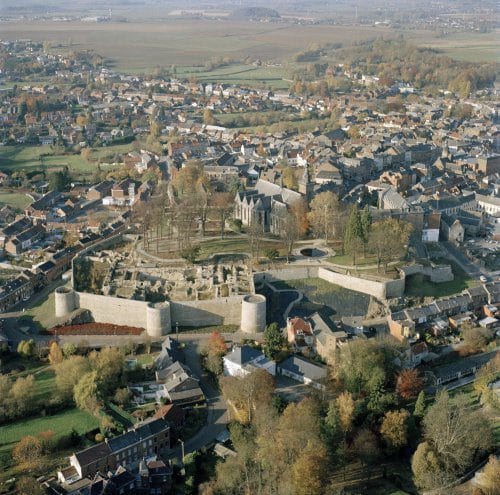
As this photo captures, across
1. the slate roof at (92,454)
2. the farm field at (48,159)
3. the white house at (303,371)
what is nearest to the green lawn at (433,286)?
the white house at (303,371)

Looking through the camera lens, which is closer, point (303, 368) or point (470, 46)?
point (303, 368)

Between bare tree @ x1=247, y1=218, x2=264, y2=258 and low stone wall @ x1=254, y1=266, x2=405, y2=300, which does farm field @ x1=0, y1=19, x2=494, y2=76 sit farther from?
low stone wall @ x1=254, y1=266, x2=405, y2=300

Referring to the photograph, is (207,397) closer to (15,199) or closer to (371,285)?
(371,285)

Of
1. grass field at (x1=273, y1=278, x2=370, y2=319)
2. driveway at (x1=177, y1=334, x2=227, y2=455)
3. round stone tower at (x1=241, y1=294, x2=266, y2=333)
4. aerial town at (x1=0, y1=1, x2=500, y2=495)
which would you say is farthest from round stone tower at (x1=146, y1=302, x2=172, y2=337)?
grass field at (x1=273, y1=278, x2=370, y2=319)

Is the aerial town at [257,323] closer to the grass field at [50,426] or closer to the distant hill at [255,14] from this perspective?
the grass field at [50,426]

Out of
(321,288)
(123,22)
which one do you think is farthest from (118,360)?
(123,22)

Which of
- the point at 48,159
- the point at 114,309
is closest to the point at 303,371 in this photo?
the point at 114,309

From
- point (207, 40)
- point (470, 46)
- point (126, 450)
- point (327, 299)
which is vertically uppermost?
point (207, 40)
